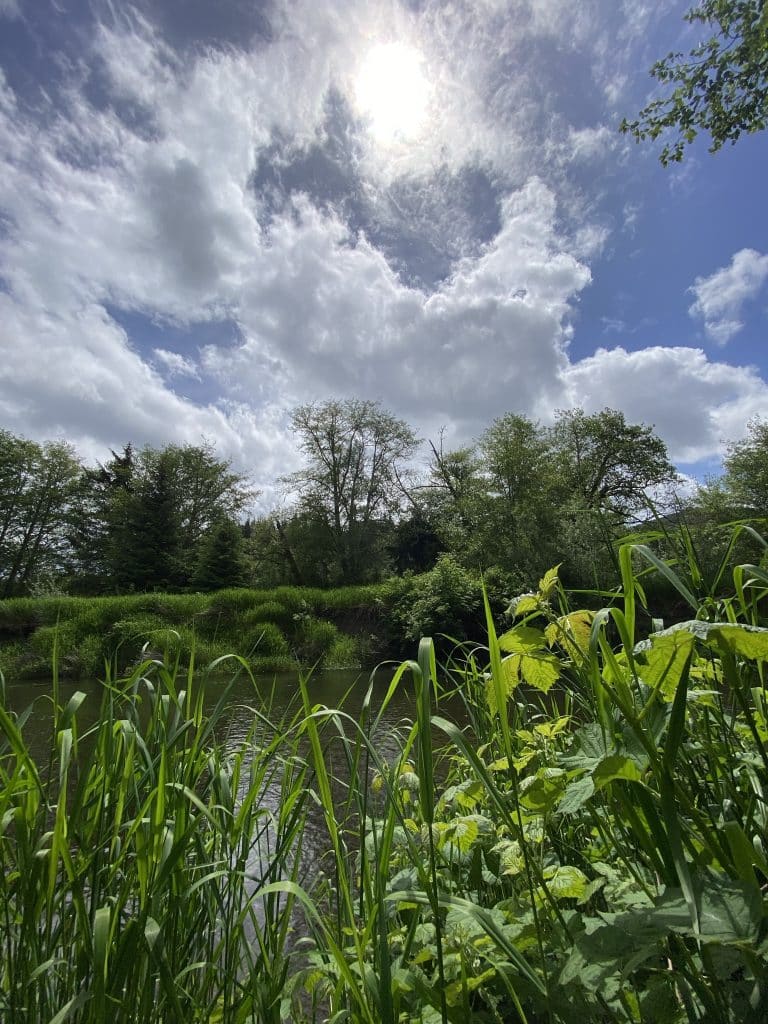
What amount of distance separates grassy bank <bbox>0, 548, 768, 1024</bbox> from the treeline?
16.9 metres

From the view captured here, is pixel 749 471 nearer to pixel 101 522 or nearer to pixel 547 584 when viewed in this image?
pixel 547 584

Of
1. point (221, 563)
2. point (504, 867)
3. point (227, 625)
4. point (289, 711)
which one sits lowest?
point (504, 867)

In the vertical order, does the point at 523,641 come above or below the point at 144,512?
below

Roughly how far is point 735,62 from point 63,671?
13388 mm

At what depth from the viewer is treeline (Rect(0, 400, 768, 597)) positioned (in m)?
20.8

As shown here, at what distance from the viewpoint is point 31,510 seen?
87.1ft

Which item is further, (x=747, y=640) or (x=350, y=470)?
(x=350, y=470)

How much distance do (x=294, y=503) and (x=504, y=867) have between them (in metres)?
24.3

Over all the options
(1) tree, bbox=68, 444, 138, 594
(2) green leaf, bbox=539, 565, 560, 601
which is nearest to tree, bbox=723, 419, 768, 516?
(2) green leaf, bbox=539, 565, 560, 601

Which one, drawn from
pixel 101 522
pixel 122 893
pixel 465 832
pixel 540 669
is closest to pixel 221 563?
pixel 101 522

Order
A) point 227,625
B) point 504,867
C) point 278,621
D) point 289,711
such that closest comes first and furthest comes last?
point 504,867, point 289,711, point 227,625, point 278,621

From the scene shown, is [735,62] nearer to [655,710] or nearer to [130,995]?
[655,710]

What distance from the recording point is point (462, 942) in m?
0.73

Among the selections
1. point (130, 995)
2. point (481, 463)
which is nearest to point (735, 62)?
point (130, 995)
